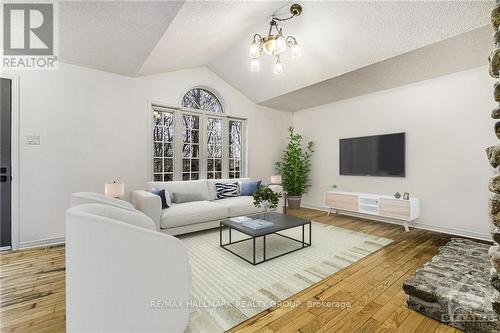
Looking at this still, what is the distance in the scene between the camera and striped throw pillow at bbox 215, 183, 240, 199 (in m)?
4.23

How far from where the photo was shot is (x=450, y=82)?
11.4ft

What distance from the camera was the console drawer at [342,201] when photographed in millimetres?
4227

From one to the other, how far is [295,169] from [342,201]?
1.34 metres

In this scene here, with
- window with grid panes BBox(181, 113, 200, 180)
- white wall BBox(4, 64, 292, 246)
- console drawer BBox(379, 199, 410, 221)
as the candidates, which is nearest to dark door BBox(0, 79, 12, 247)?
white wall BBox(4, 64, 292, 246)

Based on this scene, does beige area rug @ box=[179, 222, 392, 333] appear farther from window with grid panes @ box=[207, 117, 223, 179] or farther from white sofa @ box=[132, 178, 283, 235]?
window with grid panes @ box=[207, 117, 223, 179]

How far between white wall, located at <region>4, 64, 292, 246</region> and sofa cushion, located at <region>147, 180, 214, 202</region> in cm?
38

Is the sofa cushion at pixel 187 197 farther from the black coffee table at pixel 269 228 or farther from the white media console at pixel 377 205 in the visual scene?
the white media console at pixel 377 205

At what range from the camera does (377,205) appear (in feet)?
12.9

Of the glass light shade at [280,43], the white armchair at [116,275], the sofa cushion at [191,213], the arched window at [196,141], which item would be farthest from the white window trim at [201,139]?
the white armchair at [116,275]

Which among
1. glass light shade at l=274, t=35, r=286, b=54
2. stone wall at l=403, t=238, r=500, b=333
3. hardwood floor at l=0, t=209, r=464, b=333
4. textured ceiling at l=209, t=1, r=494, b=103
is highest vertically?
textured ceiling at l=209, t=1, r=494, b=103

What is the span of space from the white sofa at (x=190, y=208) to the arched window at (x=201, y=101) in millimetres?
1574

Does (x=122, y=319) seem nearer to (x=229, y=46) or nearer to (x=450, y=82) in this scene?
(x=229, y=46)

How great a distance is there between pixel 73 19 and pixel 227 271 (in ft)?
9.64

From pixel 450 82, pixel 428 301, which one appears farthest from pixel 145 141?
pixel 450 82
